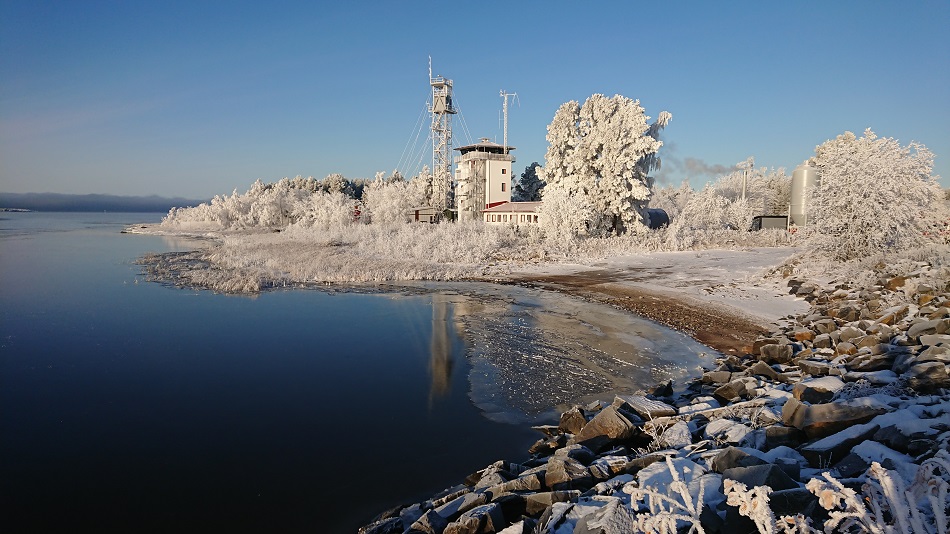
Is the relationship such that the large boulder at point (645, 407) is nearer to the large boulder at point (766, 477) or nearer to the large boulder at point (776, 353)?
the large boulder at point (766, 477)

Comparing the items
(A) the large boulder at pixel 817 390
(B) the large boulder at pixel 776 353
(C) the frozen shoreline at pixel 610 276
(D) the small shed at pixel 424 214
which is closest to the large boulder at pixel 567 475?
(A) the large boulder at pixel 817 390

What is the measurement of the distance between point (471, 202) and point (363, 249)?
1896 centimetres

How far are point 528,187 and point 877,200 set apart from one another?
43319 mm

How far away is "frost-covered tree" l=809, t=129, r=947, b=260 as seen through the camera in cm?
1683

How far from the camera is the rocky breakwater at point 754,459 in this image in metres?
2.78

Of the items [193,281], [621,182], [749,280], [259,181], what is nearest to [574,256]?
[621,182]

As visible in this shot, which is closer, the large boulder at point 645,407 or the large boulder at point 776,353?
the large boulder at point 645,407

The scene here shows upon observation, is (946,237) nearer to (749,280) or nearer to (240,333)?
(749,280)

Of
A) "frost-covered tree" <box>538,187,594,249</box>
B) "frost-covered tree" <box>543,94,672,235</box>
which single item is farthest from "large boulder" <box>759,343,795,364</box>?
"frost-covered tree" <box>543,94,672,235</box>

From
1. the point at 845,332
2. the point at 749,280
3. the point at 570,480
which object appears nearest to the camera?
the point at 570,480

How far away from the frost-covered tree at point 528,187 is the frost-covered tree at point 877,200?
133 ft

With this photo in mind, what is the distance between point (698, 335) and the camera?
516 inches

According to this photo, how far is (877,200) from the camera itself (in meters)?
16.9

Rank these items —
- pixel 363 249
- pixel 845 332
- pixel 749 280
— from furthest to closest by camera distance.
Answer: pixel 363 249
pixel 749 280
pixel 845 332
